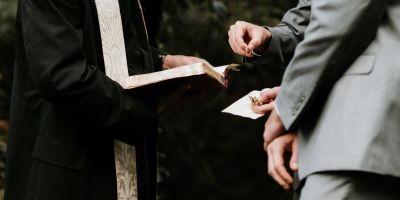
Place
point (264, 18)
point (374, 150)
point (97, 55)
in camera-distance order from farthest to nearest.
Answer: point (264, 18), point (97, 55), point (374, 150)

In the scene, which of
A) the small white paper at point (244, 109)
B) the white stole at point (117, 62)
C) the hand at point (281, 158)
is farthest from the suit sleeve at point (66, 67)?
the hand at point (281, 158)

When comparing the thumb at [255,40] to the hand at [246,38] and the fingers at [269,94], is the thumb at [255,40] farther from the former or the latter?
the fingers at [269,94]

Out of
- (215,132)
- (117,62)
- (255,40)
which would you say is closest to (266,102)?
(255,40)

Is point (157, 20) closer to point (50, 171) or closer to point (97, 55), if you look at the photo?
point (97, 55)

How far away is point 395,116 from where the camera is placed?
1981 millimetres

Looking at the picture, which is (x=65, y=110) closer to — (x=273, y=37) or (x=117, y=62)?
(x=117, y=62)

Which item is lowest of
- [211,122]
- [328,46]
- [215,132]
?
[215,132]

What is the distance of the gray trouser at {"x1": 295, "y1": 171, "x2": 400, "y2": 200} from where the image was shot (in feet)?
6.48

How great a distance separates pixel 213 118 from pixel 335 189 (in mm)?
6018

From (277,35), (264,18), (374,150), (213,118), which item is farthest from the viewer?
(213,118)

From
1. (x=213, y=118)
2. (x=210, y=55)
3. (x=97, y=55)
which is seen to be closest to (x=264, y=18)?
(x=210, y=55)

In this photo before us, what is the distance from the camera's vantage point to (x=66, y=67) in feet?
8.41

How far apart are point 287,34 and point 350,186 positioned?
81 centimetres

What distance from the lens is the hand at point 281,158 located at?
85.1 inches
